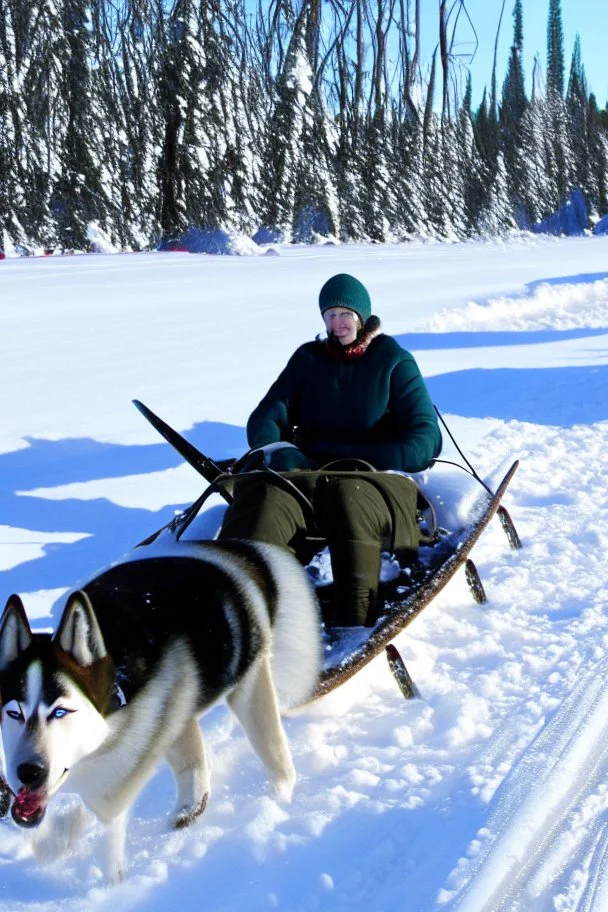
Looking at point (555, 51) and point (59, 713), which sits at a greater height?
point (555, 51)

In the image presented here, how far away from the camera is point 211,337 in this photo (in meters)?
8.79

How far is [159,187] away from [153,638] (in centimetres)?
1889

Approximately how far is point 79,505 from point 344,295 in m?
2.08

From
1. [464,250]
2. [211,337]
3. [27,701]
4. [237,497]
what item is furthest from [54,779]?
[464,250]

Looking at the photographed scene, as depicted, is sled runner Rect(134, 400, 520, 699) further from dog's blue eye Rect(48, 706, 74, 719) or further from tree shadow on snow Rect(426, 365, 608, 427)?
tree shadow on snow Rect(426, 365, 608, 427)

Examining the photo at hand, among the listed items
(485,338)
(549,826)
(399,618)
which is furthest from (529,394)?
(549,826)

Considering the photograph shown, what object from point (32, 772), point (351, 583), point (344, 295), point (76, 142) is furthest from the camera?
point (76, 142)

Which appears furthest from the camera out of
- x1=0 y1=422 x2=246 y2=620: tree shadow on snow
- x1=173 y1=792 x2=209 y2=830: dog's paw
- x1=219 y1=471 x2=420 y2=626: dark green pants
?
x1=0 y1=422 x2=246 y2=620: tree shadow on snow

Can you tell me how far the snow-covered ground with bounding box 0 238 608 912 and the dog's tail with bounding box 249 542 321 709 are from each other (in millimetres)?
228

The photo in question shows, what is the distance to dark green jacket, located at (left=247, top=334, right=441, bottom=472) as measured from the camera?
356cm

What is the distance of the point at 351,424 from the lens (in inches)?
143

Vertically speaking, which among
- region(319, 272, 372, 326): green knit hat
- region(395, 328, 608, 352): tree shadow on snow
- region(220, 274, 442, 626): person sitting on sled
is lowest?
region(395, 328, 608, 352): tree shadow on snow

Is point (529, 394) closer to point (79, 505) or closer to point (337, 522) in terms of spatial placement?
point (79, 505)

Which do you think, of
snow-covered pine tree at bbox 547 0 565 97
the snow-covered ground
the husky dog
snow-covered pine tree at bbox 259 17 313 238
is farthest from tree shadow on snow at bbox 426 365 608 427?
snow-covered pine tree at bbox 547 0 565 97
